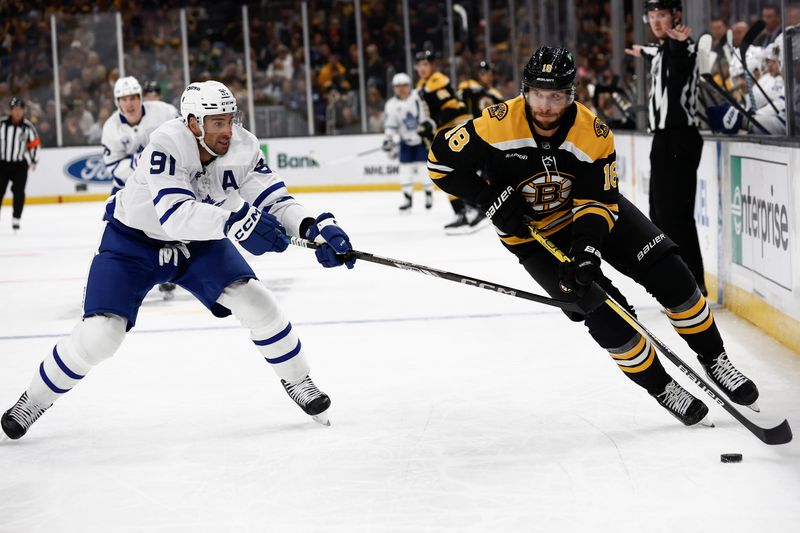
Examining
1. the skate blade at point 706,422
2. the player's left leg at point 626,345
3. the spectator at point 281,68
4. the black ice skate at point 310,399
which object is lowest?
the skate blade at point 706,422

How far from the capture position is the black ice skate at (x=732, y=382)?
2.94m

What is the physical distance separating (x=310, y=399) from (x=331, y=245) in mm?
478

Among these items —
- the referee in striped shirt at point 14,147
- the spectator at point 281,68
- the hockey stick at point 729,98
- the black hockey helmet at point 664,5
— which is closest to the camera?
the black hockey helmet at point 664,5

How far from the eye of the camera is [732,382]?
117 inches

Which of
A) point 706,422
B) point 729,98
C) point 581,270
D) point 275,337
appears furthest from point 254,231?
point 729,98

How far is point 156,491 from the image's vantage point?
2562 mm

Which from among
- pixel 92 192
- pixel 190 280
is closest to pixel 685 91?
pixel 190 280

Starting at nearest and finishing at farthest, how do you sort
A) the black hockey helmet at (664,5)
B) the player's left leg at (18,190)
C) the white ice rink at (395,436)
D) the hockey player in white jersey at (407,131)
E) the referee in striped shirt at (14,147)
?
the white ice rink at (395,436), the black hockey helmet at (664,5), the player's left leg at (18,190), the referee in striped shirt at (14,147), the hockey player in white jersey at (407,131)

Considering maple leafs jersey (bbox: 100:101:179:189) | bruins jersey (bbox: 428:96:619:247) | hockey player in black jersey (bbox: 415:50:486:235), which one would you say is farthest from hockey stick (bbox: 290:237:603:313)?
hockey player in black jersey (bbox: 415:50:486:235)

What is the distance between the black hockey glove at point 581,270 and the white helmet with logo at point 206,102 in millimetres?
979

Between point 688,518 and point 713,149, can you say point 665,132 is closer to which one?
point 713,149

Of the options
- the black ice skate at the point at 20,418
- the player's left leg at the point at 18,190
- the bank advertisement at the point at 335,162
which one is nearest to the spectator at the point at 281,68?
the bank advertisement at the point at 335,162

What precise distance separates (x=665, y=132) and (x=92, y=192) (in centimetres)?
921

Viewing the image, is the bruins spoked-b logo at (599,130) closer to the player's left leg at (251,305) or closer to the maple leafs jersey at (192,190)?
the maple leafs jersey at (192,190)
